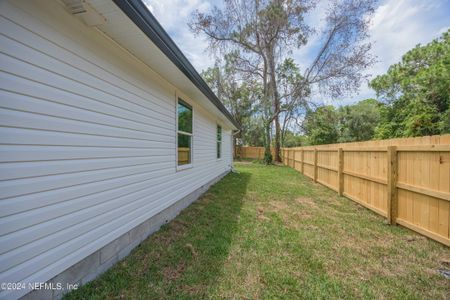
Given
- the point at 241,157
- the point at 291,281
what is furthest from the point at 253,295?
the point at 241,157

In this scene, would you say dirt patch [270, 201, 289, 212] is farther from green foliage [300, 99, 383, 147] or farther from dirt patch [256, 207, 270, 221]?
green foliage [300, 99, 383, 147]

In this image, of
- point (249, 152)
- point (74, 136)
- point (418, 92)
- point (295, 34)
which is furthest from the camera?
point (249, 152)

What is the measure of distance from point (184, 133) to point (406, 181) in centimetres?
426

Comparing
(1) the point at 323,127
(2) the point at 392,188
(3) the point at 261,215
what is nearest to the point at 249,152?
(1) the point at 323,127

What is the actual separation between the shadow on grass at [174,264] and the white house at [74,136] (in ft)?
0.58

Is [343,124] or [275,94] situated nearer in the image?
[275,94]

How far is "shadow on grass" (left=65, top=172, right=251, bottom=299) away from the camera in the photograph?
6.37ft

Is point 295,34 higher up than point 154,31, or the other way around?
point 295,34

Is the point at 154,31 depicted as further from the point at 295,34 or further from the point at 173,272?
the point at 295,34

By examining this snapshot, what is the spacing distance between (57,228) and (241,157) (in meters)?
24.9

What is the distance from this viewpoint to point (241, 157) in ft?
86.6

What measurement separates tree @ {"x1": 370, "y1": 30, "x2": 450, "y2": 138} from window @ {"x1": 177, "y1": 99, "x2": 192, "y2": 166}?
13.3 metres

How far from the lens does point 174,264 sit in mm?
2418

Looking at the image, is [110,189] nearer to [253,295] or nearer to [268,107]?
[253,295]
